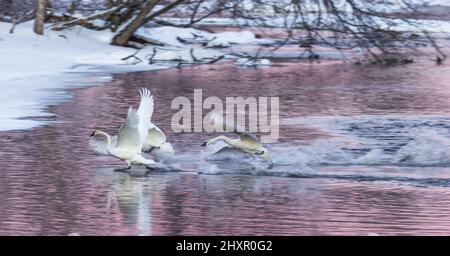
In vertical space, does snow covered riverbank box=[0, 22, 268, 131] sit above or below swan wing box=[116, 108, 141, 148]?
below

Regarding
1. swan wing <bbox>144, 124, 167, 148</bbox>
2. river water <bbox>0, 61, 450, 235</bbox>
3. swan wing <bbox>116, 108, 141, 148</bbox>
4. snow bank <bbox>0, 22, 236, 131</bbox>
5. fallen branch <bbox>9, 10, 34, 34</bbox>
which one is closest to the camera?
river water <bbox>0, 61, 450, 235</bbox>

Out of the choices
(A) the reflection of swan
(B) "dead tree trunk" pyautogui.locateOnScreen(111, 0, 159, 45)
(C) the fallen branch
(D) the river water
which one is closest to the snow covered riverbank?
(C) the fallen branch

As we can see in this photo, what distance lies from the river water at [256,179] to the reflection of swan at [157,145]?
0.21 m

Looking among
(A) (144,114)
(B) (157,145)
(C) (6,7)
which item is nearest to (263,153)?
(B) (157,145)

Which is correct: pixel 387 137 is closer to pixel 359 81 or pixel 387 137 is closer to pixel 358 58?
pixel 359 81

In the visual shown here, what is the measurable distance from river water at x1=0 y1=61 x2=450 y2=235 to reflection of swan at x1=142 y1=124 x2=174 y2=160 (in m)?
0.21

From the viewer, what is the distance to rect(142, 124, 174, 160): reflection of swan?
12086 mm

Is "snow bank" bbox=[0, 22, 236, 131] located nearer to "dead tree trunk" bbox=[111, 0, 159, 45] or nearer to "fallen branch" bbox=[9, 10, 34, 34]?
"fallen branch" bbox=[9, 10, 34, 34]

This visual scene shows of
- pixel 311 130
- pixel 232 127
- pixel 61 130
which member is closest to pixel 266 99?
pixel 311 130

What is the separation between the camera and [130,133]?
1158cm

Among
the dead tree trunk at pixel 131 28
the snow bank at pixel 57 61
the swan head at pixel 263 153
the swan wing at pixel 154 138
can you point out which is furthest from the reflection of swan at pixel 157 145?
the dead tree trunk at pixel 131 28

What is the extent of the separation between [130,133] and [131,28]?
747 inches

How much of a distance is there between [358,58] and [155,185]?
66.4 ft

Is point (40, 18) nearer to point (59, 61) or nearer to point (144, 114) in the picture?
point (59, 61)
